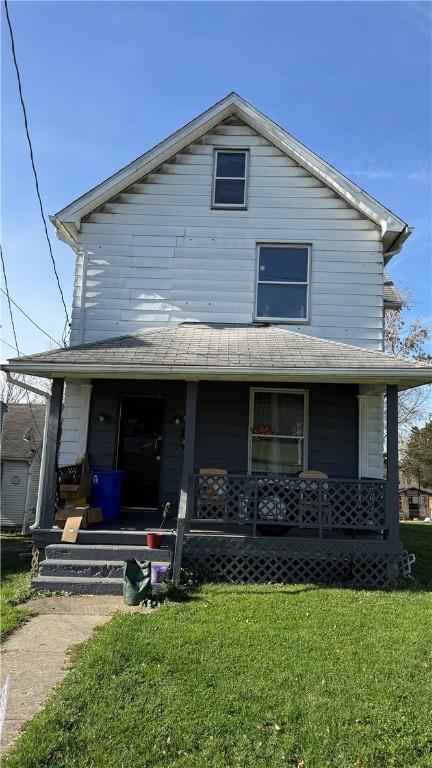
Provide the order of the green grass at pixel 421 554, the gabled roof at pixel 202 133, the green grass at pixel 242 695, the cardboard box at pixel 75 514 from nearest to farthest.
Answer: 1. the green grass at pixel 242 695
2. the cardboard box at pixel 75 514
3. the green grass at pixel 421 554
4. the gabled roof at pixel 202 133

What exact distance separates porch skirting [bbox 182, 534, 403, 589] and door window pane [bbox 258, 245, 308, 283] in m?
5.18

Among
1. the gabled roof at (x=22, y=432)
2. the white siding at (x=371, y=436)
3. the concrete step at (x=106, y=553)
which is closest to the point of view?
the concrete step at (x=106, y=553)

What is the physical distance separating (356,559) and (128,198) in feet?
26.3

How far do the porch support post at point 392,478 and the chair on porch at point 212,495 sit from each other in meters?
2.41

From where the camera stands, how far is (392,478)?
765 centimetres

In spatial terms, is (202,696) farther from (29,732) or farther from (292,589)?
(292,589)

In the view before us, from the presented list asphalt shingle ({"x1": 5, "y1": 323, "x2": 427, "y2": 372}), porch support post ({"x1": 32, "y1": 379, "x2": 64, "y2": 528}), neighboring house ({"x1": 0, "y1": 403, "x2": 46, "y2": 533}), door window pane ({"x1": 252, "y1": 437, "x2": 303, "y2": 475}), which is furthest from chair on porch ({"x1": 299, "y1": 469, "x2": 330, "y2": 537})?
neighboring house ({"x1": 0, "y1": 403, "x2": 46, "y2": 533})

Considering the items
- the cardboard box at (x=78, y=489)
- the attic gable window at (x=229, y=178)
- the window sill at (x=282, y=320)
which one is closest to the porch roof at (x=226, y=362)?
the window sill at (x=282, y=320)

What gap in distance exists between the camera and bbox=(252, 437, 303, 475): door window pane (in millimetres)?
9500

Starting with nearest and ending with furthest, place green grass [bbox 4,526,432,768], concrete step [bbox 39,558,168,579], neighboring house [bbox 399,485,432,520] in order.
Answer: green grass [bbox 4,526,432,768] < concrete step [bbox 39,558,168,579] < neighboring house [bbox 399,485,432,520]

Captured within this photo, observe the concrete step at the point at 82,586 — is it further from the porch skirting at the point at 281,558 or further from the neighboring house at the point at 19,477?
the neighboring house at the point at 19,477

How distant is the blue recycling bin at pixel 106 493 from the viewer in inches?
345

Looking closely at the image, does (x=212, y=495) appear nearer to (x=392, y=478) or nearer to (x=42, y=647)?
(x=392, y=478)

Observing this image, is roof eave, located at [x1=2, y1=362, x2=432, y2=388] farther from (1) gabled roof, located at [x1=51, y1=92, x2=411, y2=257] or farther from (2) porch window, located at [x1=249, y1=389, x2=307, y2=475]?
(1) gabled roof, located at [x1=51, y1=92, x2=411, y2=257]
